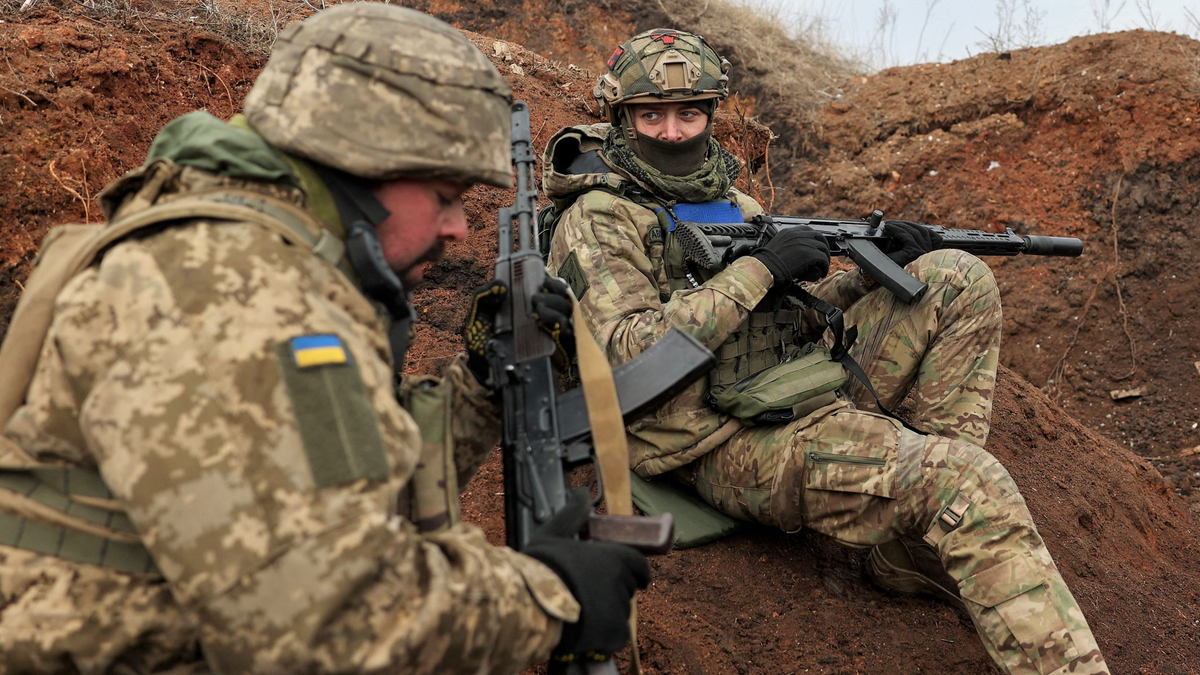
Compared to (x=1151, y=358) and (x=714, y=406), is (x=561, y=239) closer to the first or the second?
(x=714, y=406)

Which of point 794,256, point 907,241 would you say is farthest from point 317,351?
point 907,241

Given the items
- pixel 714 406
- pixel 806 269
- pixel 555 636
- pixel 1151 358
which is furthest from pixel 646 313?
pixel 1151 358

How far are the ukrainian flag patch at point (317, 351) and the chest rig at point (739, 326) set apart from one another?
2.13 m

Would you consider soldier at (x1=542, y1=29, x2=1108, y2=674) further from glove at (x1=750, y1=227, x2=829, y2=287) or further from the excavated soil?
the excavated soil

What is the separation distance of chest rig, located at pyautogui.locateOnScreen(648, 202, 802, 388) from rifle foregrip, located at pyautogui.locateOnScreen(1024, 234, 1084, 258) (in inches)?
65.7

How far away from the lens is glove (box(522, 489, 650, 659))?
1811 millimetres

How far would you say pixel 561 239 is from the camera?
12.2 feet

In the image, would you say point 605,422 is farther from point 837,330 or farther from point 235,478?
point 837,330

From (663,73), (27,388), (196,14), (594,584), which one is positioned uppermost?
(196,14)

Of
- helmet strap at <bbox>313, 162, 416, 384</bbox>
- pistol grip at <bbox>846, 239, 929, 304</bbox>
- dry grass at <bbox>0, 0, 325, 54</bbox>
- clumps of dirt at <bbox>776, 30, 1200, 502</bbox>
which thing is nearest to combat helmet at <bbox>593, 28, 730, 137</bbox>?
pistol grip at <bbox>846, 239, 929, 304</bbox>

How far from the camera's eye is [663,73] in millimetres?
3797

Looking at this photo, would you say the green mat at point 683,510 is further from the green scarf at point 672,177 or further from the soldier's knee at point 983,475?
the green scarf at point 672,177

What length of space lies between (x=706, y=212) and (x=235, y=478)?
2.81 meters

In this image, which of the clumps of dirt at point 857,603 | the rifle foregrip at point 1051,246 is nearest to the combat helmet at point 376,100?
the clumps of dirt at point 857,603
